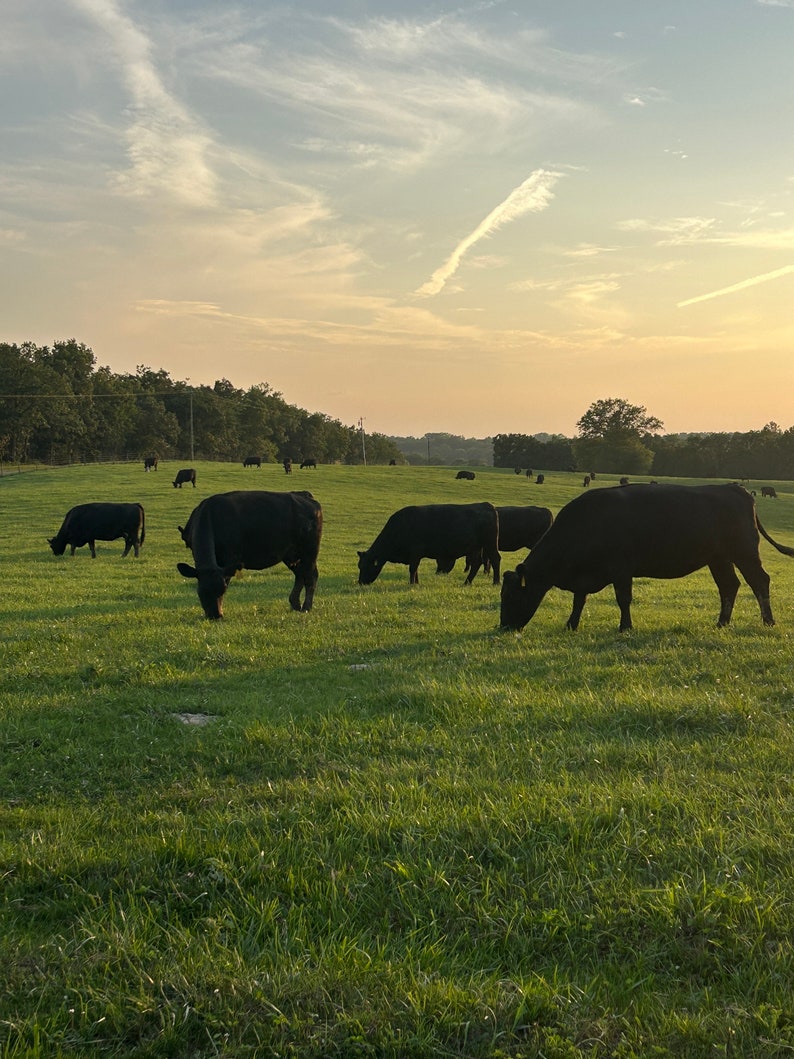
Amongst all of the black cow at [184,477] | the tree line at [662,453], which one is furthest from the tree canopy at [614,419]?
the black cow at [184,477]

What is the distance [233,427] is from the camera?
133000 mm

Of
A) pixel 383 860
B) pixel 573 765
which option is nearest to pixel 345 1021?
pixel 383 860

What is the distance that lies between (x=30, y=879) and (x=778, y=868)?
413cm

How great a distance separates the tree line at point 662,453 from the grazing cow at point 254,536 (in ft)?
Answer: 367

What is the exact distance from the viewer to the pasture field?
2.93 metres

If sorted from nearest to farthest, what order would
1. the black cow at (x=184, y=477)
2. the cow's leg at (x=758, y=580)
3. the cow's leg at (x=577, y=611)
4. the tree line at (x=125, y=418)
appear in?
the cow's leg at (x=577, y=611) → the cow's leg at (x=758, y=580) → the black cow at (x=184, y=477) → the tree line at (x=125, y=418)

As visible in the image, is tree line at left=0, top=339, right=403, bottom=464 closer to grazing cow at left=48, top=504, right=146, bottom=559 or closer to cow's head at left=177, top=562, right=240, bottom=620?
grazing cow at left=48, top=504, right=146, bottom=559

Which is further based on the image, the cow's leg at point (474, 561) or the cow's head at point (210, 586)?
the cow's leg at point (474, 561)

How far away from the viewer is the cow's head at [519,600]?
1244 cm

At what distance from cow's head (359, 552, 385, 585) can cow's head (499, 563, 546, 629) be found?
6.77 metres

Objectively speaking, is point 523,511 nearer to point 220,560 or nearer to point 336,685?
point 220,560

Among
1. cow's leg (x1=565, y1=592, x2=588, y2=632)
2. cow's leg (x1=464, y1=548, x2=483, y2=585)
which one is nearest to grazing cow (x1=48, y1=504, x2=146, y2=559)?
cow's leg (x1=464, y1=548, x2=483, y2=585)

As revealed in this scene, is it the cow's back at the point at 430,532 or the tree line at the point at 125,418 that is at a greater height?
the tree line at the point at 125,418

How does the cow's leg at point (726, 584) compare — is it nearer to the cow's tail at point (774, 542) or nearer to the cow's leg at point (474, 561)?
the cow's tail at point (774, 542)
